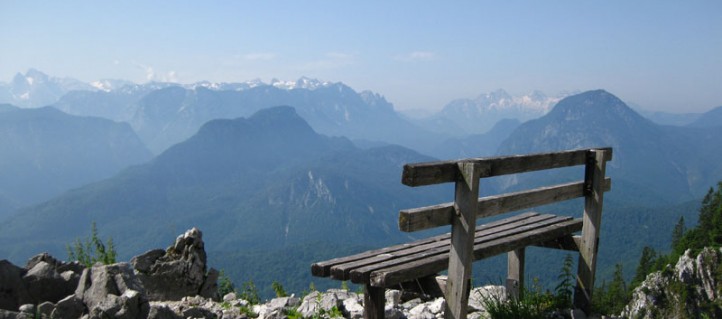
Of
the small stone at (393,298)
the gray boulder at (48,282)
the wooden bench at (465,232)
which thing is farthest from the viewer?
the small stone at (393,298)

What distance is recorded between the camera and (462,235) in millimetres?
5566

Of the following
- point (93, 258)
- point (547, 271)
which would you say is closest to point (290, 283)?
point (547, 271)

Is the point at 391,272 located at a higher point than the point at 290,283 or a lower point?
higher

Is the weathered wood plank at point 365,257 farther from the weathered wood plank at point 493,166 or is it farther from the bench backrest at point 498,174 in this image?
the weathered wood plank at point 493,166

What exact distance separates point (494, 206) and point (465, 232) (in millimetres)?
682

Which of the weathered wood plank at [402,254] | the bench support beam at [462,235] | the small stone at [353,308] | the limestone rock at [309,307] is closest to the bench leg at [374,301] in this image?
the weathered wood plank at [402,254]

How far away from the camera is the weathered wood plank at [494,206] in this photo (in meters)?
5.21

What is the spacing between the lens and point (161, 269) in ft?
30.2

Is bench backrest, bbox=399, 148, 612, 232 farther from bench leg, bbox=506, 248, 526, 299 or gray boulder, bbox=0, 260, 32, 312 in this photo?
gray boulder, bbox=0, 260, 32, 312

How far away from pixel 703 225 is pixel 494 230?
7726 cm

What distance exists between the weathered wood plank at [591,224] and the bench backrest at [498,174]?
18 mm

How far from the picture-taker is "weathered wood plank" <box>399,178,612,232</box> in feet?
17.1

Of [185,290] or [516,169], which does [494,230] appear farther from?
[185,290]

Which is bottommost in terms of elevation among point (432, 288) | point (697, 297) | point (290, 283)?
point (290, 283)
